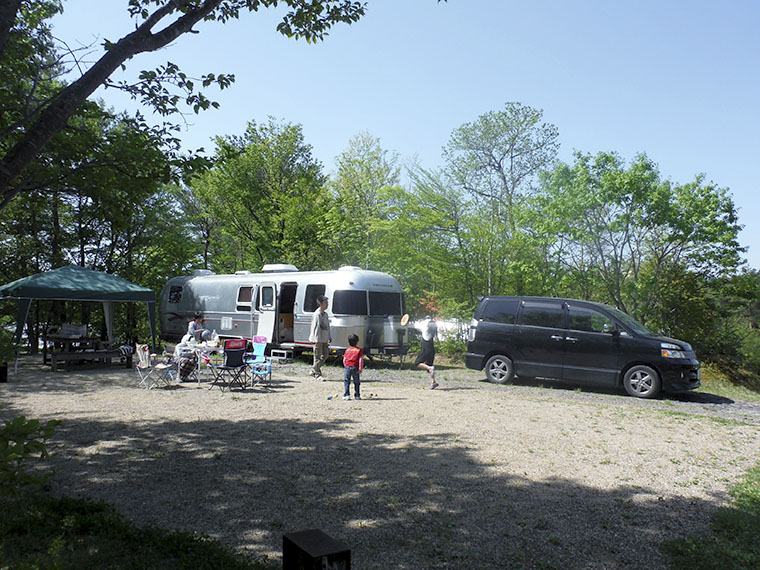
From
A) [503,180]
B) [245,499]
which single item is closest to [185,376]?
[245,499]

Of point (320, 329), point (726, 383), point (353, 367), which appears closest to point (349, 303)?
point (320, 329)

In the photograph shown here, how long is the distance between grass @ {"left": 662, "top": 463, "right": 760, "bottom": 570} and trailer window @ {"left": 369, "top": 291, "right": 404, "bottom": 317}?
35.7ft

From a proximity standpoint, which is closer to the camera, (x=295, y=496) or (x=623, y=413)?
(x=295, y=496)

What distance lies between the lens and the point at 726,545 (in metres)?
3.77

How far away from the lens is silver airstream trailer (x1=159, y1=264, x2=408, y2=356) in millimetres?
14633

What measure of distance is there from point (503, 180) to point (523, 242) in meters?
7.86

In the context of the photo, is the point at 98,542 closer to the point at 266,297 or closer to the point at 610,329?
the point at 610,329

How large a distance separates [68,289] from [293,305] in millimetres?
6180

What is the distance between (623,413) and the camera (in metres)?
8.73

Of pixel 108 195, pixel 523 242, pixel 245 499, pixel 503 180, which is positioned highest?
pixel 503 180

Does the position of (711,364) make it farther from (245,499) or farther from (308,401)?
(245,499)

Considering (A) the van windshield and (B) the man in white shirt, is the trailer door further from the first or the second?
(A) the van windshield

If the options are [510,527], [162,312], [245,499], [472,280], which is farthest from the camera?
[162,312]

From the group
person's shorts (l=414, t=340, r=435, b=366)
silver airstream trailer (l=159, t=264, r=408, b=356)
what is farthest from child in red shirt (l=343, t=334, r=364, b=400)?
silver airstream trailer (l=159, t=264, r=408, b=356)
